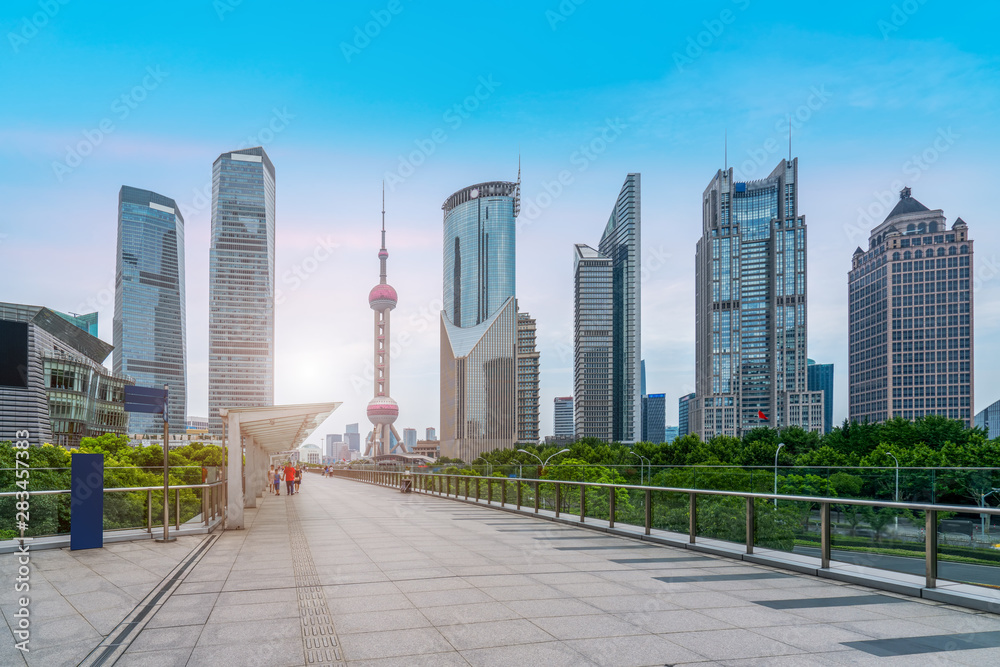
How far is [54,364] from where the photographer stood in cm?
7712

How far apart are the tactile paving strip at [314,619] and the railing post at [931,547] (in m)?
5.55

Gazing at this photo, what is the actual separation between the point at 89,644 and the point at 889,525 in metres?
7.43

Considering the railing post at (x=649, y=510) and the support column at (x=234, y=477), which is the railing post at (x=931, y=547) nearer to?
the railing post at (x=649, y=510)

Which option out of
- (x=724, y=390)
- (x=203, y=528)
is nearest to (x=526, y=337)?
(x=724, y=390)

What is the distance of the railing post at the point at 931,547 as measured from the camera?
7008mm

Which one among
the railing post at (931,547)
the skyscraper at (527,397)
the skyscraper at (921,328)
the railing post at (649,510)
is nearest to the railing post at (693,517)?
the railing post at (649,510)

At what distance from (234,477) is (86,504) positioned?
392cm

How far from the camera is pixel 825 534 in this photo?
8273mm

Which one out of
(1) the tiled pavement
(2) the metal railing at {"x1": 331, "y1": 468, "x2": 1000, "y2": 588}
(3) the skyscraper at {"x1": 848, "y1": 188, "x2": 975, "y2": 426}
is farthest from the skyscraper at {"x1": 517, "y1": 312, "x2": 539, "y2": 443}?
(1) the tiled pavement

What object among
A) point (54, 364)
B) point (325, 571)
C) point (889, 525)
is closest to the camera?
point (889, 525)

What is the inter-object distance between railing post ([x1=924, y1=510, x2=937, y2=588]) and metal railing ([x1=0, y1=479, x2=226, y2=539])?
10812 millimetres

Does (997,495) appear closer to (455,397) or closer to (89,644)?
(89,644)

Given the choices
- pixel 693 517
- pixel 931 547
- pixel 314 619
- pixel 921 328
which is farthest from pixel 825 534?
pixel 921 328

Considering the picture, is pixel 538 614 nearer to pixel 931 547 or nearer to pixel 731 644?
pixel 731 644
